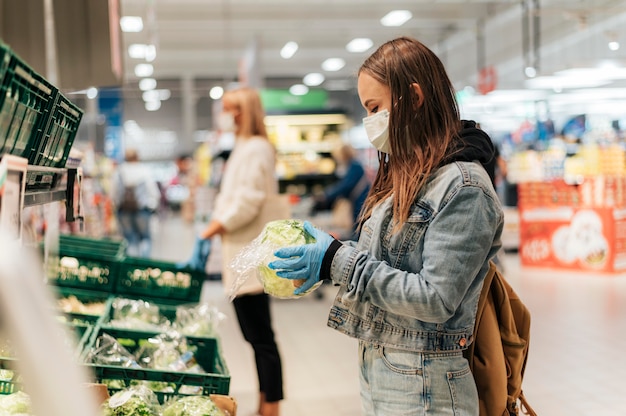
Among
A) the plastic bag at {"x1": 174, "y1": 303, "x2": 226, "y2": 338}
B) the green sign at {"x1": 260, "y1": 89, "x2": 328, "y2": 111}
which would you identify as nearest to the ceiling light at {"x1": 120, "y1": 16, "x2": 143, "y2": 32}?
the green sign at {"x1": 260, "y1": 89, "x2": 328, "y2": 111}

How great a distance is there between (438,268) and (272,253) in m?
0.47

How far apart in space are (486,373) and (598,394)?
10.1 feet

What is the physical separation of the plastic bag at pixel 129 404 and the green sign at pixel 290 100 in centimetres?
1019

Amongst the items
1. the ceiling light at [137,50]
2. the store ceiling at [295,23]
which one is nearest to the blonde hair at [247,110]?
the store ceiling at [295,23]

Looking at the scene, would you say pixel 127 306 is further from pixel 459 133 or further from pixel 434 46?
pixel 434 46

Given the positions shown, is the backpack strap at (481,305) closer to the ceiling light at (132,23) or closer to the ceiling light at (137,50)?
the ceiling light at (132,23)

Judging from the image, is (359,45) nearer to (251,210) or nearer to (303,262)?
(251,210)

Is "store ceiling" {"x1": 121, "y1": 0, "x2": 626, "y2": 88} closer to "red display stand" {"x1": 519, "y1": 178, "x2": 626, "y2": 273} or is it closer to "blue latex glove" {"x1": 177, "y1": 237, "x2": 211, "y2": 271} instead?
"red display stand" {"x1": 519, "y1": 178, "x2": 626, "y2": 273}

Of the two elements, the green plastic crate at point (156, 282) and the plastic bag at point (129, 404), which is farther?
the green plastic crate at point (156, 282)

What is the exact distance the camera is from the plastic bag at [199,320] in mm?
3459

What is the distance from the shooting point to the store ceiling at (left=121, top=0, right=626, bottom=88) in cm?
1446

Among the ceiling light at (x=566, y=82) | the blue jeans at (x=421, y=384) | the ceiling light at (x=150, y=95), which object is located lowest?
the blue jeans at (x=421, y=384)

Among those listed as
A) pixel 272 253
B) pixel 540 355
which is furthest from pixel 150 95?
pixel 272 253

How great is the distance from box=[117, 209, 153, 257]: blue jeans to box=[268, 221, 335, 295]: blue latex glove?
9.86 meters
